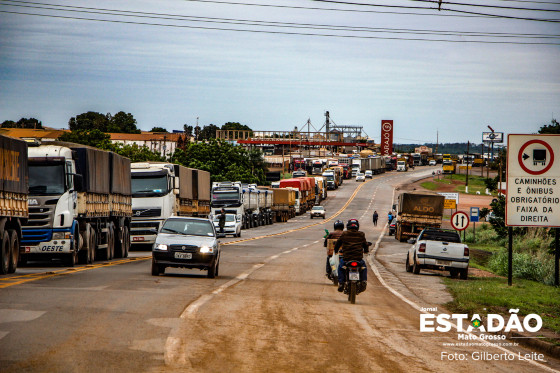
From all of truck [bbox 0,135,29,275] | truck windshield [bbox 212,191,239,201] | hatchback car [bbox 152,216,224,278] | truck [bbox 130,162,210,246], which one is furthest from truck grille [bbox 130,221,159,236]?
truck windshield [bbox 212,191,239,201]

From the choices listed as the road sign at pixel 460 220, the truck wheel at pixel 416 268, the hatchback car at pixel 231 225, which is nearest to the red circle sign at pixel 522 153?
the truck wheel at pixel 416 268

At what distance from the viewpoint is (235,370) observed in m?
8.45

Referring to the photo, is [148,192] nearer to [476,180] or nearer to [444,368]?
[444,368]

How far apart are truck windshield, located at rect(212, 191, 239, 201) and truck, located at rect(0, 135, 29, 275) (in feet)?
123

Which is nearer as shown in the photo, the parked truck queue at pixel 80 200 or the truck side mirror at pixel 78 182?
the parked truck queue at pixel 80 200

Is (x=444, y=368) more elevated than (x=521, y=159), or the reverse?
(x=521, y=159)

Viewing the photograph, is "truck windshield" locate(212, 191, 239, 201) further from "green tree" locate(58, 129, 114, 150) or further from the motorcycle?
"green tree" locate(58, 129, 114, 150)

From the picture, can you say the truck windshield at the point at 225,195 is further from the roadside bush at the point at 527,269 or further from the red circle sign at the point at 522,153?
the red circle sign at the point at 522,153

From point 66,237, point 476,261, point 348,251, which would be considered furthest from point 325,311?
point 476,261

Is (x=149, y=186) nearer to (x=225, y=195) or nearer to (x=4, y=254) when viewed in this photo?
(x=4, y=254)

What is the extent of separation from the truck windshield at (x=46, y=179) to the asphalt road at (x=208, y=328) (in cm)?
364

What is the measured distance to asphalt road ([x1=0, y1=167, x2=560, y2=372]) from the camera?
893 centimetres

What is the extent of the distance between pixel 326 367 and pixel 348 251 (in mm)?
7604

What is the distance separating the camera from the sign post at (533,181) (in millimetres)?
20172
